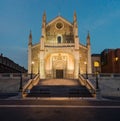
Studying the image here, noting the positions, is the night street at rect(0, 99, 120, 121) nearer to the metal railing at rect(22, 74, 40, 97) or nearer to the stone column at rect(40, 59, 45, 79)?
the metal railing at rect(22, 74, 40, 97)

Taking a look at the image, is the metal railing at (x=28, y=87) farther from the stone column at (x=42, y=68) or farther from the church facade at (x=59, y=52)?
the church facade at (x=59, y=52)

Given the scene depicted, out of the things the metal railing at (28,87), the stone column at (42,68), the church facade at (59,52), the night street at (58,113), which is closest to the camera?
the night street at (58,113)

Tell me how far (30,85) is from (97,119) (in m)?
20.1

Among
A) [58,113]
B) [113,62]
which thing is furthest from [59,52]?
[58,113]

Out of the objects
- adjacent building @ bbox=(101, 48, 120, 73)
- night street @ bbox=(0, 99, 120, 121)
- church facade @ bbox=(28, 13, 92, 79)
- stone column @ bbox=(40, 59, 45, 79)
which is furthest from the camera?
adjacent building @ bbox=(101, 48, 120, 73)

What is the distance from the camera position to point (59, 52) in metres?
44.6

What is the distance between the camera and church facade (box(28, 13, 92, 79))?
43.8 metres

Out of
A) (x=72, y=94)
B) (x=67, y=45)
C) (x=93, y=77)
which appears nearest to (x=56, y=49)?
(x=67, y=45)

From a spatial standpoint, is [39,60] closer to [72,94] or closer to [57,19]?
[57,19]

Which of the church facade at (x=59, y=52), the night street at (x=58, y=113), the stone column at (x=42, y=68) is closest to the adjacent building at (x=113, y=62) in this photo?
the church facade at (x=59, y=52)

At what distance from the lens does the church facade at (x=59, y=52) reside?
43.8 metres

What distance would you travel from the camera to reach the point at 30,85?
28969 mm

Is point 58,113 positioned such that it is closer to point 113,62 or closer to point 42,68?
point 42,68

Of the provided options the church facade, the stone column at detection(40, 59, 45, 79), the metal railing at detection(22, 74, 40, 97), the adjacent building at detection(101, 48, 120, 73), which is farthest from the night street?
the adjacent building at detection(101, 48, 120, 73)
